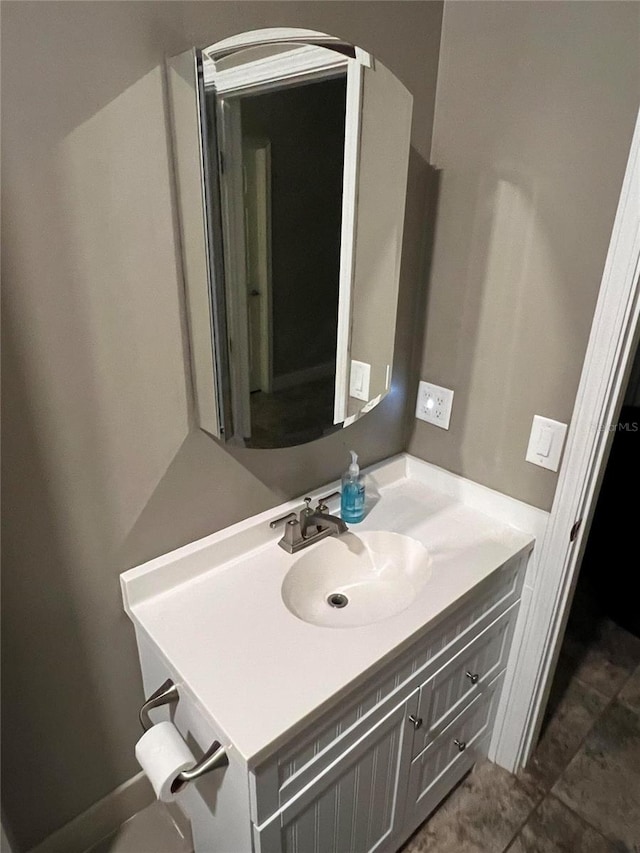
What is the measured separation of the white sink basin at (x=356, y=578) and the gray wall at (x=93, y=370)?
21cm

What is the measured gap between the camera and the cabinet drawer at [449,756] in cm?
138

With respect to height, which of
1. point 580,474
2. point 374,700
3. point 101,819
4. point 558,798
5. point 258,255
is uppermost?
point 258,255

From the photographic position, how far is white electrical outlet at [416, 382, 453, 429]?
1556 mm

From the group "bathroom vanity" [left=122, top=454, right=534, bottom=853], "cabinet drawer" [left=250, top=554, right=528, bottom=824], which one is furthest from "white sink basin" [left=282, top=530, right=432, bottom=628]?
"cabinet drawer" [left=250, top=554, right=528, bottom=824]

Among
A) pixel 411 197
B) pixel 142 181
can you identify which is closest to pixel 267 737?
pixel 142 181

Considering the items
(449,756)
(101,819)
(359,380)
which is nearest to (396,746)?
(449,756)

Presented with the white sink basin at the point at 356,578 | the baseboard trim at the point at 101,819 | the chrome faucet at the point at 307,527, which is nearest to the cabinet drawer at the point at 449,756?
the white sink basin at the point at 356,578

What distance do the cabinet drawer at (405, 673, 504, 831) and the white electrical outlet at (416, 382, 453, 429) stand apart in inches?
30.2

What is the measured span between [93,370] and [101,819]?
1.11m

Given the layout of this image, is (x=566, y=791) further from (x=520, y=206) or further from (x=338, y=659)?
(x=520, y=206)

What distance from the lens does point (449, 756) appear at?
1.48m

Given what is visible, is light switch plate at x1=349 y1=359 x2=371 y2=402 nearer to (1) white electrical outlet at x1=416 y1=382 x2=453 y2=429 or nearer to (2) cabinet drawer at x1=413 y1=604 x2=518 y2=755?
(1) white electrical outlet at x1=416 y1=382 x2=453 y2=429

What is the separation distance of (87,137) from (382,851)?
168 cm

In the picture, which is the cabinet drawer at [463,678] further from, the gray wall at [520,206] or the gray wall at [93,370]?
the gray wall at [93,370]
